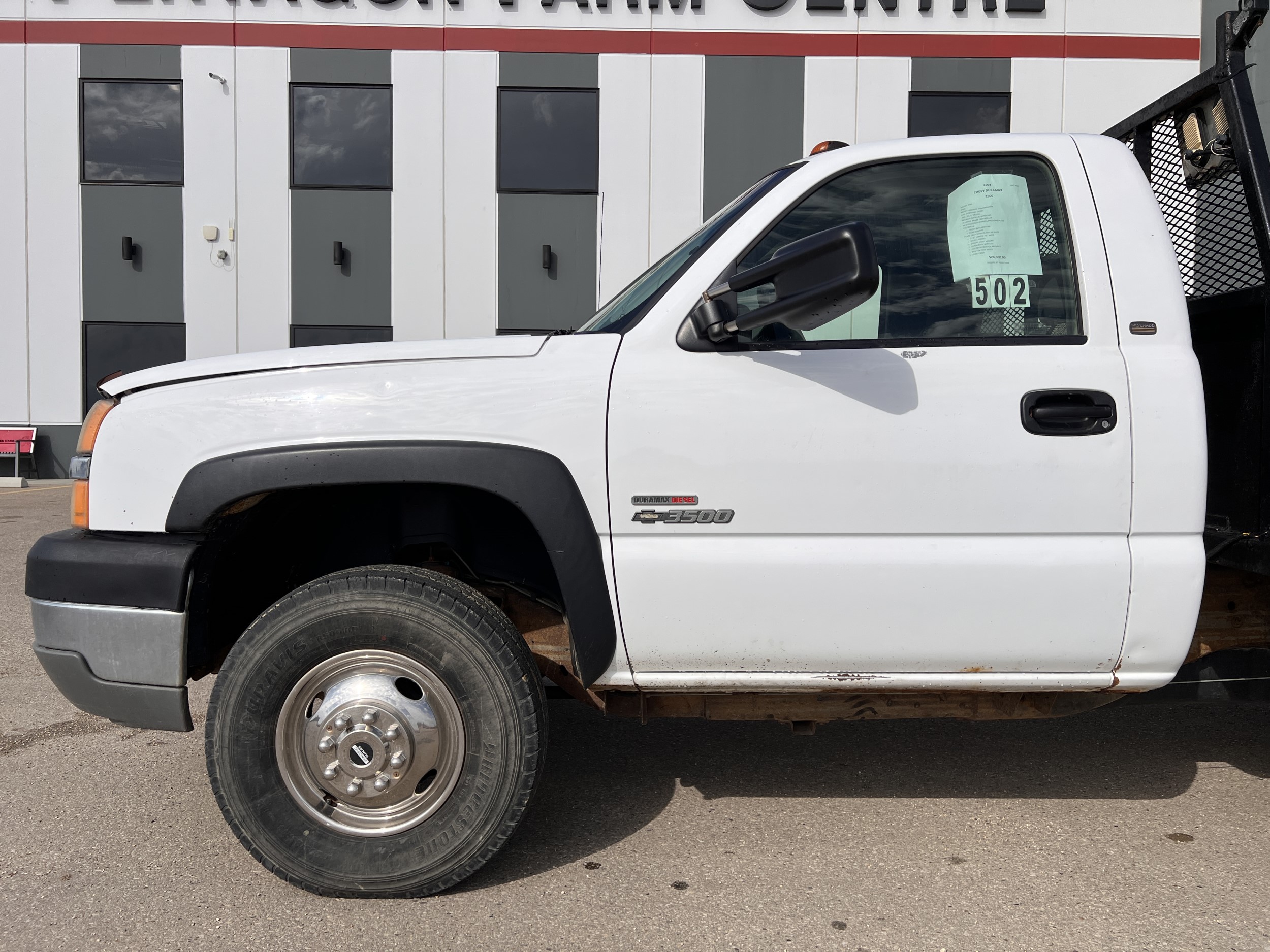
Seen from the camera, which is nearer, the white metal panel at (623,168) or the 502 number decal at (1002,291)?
the 502 number decal at (1002,291)

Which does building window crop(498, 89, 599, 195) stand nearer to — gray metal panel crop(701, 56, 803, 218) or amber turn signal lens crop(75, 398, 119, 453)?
gray metal panel crop(701, 56, 803, 218)

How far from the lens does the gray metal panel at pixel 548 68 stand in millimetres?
13523

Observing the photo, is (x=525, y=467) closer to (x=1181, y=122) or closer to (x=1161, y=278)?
(x=1161, y=278)

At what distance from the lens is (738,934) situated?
2271mm

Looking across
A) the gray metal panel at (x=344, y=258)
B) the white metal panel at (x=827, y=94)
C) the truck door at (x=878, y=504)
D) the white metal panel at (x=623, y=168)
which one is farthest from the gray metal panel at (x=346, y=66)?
the truck door at (x=878, y=504)

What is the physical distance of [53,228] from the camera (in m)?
14.0

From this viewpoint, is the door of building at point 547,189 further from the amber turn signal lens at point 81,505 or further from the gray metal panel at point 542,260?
the amber turn signal lens at point 81,505

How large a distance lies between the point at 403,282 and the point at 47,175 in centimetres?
566

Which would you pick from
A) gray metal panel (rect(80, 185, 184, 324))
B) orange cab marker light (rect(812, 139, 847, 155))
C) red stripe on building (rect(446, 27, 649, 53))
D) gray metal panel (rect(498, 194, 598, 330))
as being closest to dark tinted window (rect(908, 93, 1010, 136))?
red stripe on building (rect(446, 27, 649, 53))

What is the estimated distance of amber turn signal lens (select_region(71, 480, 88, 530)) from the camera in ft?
8.15

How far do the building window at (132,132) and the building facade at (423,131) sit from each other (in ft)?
0.13

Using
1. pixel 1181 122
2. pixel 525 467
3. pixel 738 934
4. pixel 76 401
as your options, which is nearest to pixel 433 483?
pixel 525 467

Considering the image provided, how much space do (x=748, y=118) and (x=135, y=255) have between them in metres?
9.48

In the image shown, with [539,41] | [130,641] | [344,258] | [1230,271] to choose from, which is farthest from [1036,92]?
[130,641]
